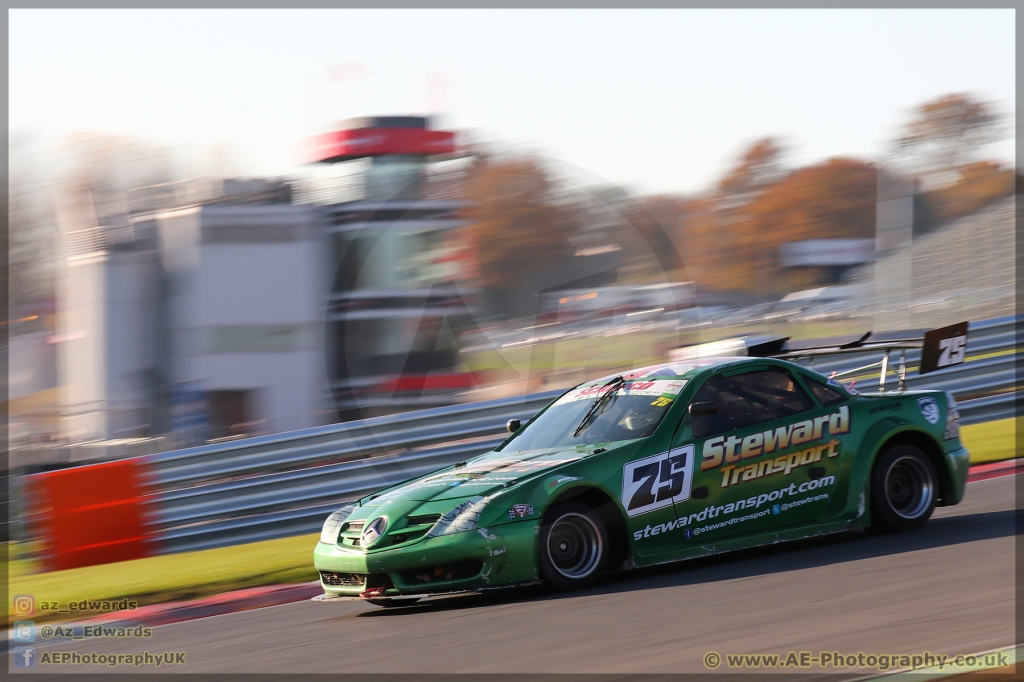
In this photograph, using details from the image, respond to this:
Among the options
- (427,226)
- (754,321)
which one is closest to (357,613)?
(427,226)

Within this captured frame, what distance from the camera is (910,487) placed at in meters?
7.76

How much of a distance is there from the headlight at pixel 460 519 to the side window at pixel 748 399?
1571 mm

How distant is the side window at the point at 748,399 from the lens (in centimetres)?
717

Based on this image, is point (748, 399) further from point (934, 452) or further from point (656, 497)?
point (934, 452)

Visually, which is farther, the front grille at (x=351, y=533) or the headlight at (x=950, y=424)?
the headlight at (x=950, y=424)

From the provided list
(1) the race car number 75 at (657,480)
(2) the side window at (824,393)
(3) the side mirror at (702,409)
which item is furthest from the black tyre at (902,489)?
(1) the race car number 75 at (657,480)

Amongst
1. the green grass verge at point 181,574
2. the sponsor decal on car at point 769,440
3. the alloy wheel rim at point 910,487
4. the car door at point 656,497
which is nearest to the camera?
the car door at point 656,497

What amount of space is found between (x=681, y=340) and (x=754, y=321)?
17.6ft

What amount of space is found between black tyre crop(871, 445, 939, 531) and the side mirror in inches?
50.6

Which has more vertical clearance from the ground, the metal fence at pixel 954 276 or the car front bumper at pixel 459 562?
the metal fence at pixel 954 276

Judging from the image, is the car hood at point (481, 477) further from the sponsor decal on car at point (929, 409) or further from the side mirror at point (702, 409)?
the sponsor decal on car at point (929, 409)

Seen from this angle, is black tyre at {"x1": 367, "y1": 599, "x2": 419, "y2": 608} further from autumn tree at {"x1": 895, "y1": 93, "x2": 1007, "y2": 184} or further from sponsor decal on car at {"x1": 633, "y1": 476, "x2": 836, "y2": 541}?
autumn tree at {"x1": 895, "y1": 93, "x2": 1007, "y2": 184}

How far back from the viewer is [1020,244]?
59.1 ft

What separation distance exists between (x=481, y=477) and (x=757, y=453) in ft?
5.95
